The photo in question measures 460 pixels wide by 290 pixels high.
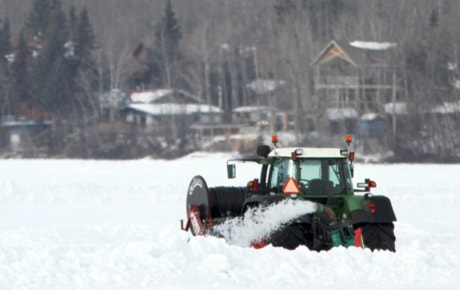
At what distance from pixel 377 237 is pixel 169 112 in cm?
5351

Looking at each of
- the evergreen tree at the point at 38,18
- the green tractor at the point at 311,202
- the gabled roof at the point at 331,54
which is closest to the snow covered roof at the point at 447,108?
the gabled roof at the point at 331,54

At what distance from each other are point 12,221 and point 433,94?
4127cm

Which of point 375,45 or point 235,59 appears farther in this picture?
point 235,59

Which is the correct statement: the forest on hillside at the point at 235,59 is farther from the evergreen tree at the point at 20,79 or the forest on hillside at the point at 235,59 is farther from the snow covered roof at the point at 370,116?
the snow covered roof at the point at 370,116

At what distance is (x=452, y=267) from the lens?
11.1 m

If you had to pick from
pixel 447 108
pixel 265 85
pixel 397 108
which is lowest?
pixel 447 108

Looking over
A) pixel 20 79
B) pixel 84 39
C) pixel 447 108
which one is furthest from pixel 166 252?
pixel 20 79

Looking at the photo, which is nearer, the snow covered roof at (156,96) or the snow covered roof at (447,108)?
the snow covered roof at (447,108)

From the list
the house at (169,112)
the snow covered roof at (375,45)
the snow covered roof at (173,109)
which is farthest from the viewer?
the snow covered roof at (173,109)

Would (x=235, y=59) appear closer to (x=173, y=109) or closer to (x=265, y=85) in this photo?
(x=265, y=85)

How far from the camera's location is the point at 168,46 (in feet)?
254

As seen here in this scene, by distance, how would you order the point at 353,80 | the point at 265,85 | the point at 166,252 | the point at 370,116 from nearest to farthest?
1. the point at 166,252
2. the point at 370,116
3. the point at 353,80
4. the point at 265,85

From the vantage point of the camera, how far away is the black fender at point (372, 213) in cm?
1156

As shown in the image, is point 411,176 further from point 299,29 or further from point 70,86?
point 70,86
